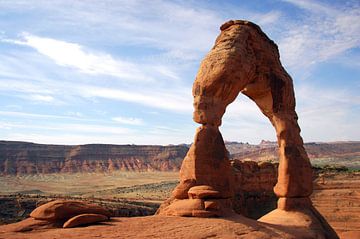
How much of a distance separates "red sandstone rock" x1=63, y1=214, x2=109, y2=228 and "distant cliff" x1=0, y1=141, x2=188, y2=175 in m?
80.8

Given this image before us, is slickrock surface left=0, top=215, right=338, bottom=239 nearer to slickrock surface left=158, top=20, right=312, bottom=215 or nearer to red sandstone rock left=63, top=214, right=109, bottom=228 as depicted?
red sandstone rock left=63, top=214, right=109, bottom=228

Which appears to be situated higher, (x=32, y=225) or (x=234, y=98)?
(x=234, y=98)

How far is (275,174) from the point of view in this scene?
1273 inches

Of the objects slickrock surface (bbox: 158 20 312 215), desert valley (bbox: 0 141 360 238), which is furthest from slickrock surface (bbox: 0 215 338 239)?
desert valley (bbox: 0 141 360 238)

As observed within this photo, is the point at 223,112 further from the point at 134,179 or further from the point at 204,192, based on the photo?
the point at 134,179

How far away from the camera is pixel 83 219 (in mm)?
9672

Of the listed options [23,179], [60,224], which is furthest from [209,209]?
[23,179]

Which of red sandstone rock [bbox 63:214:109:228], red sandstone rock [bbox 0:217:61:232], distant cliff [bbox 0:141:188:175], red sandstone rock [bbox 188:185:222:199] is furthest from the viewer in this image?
distant cliff [bbox 0:141:188:175]

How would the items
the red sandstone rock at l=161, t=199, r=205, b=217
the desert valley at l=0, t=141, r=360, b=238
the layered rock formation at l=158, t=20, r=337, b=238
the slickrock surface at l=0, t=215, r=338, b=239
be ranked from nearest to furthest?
the slickrock surface at l=0, t=215, r=338, b=239, the red sandstone rock at l=161, t=199, r=205, b=217, the layered rock formation at l=158, t=20, r=337, b=238, the desert valley at l=0, t=141, r=360, b=238

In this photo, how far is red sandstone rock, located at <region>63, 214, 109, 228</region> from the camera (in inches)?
372

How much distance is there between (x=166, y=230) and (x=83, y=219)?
223 cm

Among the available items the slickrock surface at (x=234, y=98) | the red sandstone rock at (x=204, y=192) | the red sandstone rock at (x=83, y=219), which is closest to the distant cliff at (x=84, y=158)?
the slickrock surface at (x=234, y=98)

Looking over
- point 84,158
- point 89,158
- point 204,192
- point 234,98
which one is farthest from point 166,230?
point 89,158

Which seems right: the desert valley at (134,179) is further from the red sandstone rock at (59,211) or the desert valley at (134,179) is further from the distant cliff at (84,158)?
the red sandstone rock at (59,211)
